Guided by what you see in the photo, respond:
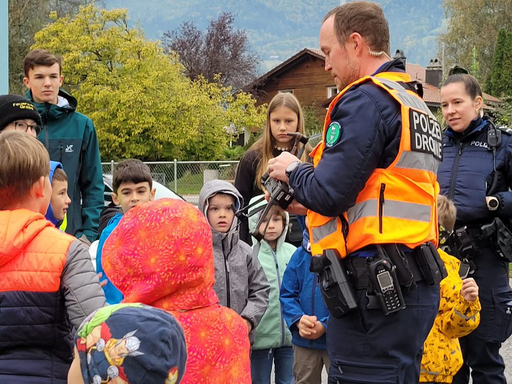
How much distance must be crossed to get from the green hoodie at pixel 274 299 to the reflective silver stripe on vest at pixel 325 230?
1690mm

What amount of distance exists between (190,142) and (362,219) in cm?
3270

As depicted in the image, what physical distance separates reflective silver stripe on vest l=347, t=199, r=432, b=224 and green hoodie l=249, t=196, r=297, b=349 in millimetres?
1892

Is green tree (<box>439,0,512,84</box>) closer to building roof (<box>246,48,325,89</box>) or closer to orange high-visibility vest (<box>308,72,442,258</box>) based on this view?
building roof (<box>246,48,325,89</box>)

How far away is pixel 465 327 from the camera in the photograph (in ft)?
14.8

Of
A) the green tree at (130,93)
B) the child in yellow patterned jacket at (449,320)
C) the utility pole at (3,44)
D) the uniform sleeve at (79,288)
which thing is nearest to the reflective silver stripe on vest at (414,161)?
the uniform sleeve at (79,288)

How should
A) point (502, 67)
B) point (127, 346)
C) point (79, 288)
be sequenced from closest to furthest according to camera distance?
point (127, 346), point (79, 288), point (502, 67)

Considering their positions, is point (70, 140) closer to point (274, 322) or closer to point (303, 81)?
point (274, 322)

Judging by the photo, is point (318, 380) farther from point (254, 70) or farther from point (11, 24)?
point (254, 70)

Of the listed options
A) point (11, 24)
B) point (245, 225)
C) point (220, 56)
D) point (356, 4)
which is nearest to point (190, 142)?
point (11, 24)

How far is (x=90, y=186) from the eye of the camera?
5.32 metres

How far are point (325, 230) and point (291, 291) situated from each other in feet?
5.54

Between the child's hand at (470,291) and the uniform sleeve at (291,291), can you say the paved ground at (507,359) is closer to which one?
the uniform sleeve at (291,291)

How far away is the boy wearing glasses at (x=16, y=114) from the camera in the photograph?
4.26 meters

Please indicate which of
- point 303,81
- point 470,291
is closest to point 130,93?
point 303,81
